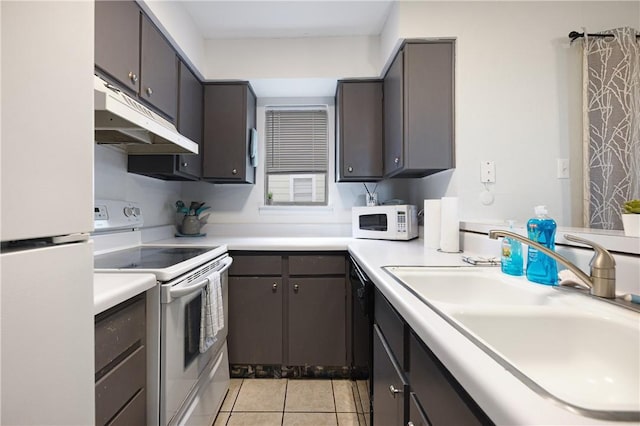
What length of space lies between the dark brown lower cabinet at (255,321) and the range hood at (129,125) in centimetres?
94

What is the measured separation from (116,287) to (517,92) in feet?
7.29

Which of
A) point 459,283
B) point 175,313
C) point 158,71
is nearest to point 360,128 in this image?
point 158,71

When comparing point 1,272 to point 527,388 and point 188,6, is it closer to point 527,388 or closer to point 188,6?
point 527,388

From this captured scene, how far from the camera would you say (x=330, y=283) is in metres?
2.00

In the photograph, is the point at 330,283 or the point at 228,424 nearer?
the point at 228,424

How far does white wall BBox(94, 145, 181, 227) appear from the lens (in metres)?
1.63

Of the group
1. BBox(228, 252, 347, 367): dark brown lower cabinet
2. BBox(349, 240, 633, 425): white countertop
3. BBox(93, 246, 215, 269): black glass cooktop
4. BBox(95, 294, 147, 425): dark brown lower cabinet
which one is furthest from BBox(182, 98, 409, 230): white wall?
BBox(349, 240, 633, 425): white countertop

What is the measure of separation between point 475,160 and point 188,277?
1709mm

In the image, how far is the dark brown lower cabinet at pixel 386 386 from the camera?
0.84 m

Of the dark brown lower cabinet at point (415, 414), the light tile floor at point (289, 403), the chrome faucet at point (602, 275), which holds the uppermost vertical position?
the chrome faucet at point (602, 275)

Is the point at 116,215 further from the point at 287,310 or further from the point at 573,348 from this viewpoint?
the point at 573,348

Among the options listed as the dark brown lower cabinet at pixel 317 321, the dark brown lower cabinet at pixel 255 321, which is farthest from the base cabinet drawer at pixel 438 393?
the dark brown lower cabinet at pixel 255 321

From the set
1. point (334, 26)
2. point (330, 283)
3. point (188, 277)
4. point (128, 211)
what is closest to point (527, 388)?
point (188, 277)

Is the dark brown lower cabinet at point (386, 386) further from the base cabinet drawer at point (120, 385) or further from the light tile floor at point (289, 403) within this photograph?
the base cabinet drawer at point (120, 385)
